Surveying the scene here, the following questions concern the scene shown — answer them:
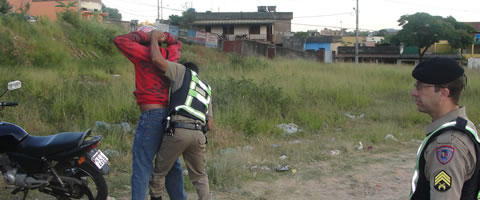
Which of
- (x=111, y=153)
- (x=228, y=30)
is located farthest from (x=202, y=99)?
(x=228, y=30)

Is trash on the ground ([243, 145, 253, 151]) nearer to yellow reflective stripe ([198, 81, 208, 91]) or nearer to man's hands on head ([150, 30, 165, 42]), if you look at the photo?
yellow reflective stripe ([198, 81, 208, 91])

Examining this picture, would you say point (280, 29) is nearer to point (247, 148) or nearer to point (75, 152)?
point (247, 148)

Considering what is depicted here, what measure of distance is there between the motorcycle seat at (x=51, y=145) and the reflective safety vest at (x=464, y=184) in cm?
265

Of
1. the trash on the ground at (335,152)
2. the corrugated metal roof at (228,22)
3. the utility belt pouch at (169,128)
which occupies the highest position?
the corrugated metal roof at (228,22)

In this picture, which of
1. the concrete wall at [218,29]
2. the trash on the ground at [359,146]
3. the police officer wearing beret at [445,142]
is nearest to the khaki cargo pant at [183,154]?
the police officer wearing beret at [445,142]

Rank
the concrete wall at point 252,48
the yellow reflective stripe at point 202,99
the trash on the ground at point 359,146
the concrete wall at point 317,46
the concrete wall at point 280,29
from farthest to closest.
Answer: the concrete wall at point 317,46 → the concrete wall at point 280,29 → the concrete wall at point 252,48 → the trash on the ground at point 359,146 → the yellow reflective stripe at point 202,99

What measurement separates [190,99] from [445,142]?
197 centimetres

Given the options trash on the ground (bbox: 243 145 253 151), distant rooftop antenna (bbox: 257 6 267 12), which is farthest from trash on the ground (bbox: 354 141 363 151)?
distant rooftop antenna (bbox: 257 6 267 12)

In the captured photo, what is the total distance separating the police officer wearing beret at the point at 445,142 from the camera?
1.65 meters

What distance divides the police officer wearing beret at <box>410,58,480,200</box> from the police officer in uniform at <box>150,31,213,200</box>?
176cm

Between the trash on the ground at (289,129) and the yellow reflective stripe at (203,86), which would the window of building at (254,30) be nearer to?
the trash on the ground at (289,129)

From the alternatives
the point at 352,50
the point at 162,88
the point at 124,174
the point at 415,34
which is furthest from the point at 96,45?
the point at 352,50

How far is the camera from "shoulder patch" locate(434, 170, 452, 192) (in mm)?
1640

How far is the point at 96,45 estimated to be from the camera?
17.7 meters
